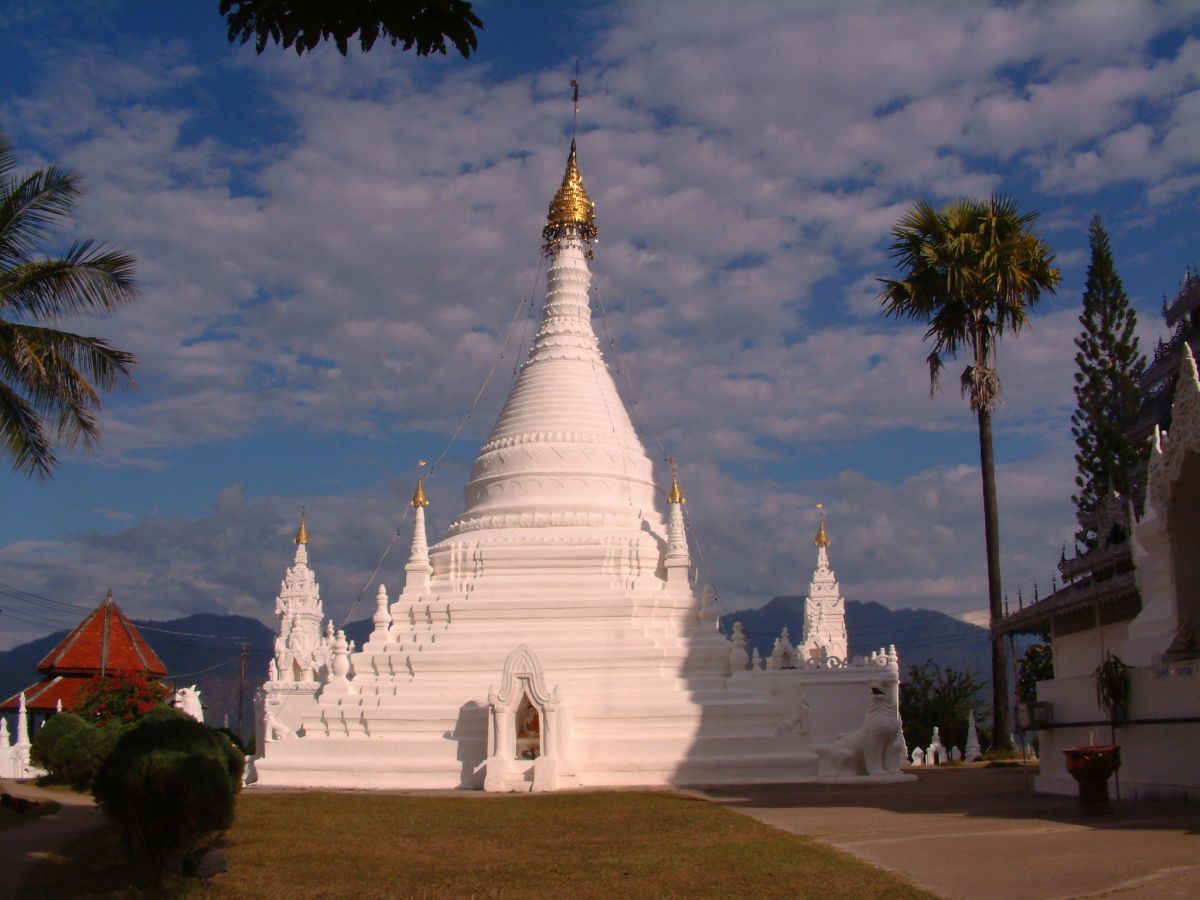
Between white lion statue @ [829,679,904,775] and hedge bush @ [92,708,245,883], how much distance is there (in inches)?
719

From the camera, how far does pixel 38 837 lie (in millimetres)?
17000

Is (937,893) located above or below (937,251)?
below

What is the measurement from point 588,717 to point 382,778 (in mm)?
5089

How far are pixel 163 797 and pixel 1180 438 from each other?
1437 cm

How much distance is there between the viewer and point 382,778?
2956 centimetres

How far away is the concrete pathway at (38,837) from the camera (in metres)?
13.7

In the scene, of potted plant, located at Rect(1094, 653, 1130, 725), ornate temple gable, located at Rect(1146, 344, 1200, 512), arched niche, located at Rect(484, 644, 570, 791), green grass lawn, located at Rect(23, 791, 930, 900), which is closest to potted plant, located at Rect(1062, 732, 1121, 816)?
potted plant, located at Rect(1094, 653, 1130, 725)

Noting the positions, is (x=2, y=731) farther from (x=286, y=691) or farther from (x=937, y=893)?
(x=937, y=893)

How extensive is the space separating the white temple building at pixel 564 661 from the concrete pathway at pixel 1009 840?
6.96 metres

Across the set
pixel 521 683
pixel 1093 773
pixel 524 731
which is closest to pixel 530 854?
pixel 1093 773

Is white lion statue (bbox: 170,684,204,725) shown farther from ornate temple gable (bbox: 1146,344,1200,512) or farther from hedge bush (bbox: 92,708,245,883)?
ornate temple gable (bbox: 1146,344,1200,512)

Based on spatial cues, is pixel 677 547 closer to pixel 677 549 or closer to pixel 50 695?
pixel 677 549

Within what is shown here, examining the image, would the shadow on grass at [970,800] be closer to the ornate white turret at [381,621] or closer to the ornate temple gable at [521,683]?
the ornate temple gable at [521,683]

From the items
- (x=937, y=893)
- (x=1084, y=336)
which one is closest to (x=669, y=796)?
(x=937, y=893)
